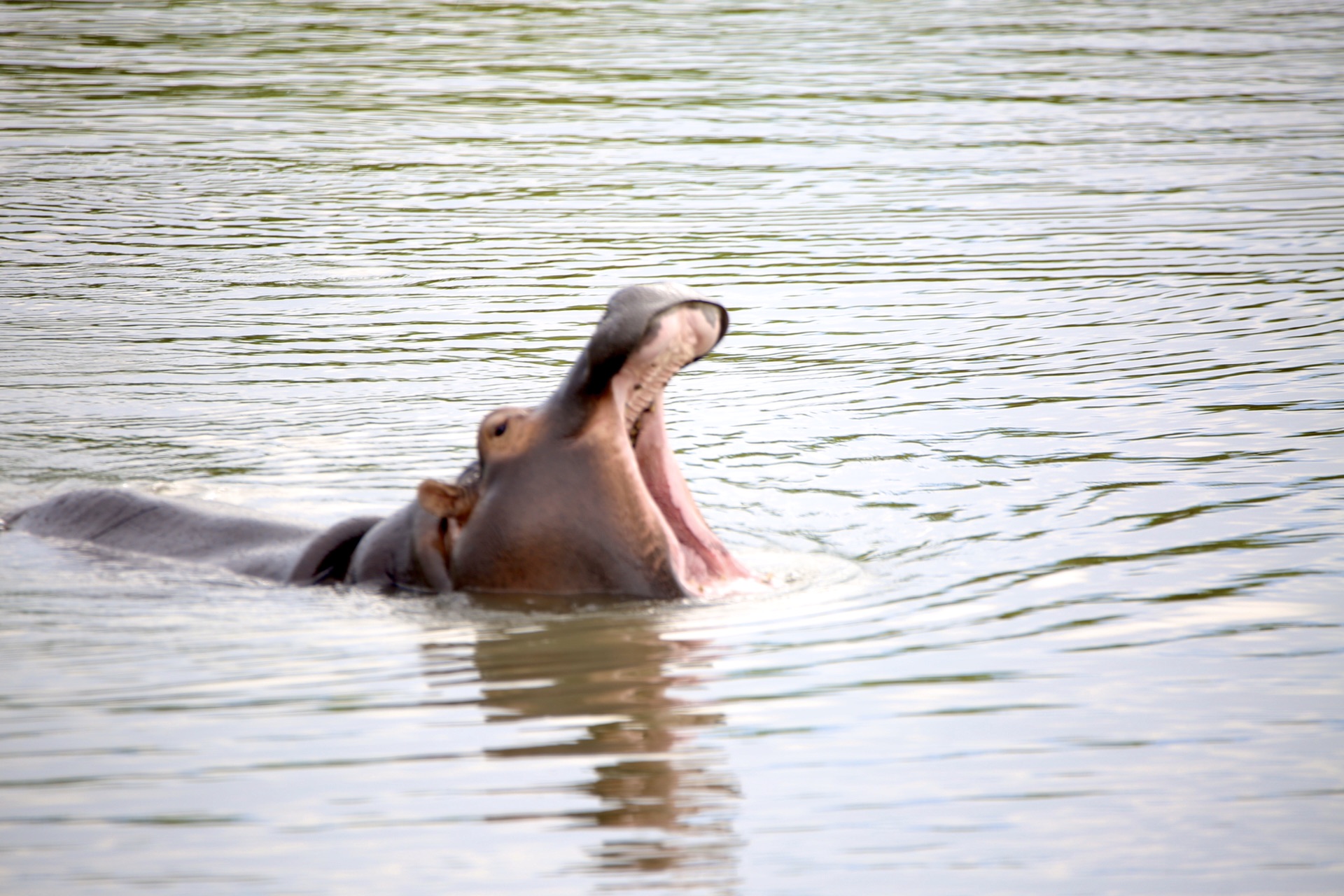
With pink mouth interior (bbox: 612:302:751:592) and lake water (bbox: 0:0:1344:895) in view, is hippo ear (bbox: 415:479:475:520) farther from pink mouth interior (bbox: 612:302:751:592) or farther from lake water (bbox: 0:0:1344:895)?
pink mouth interior (bbox: 612:302:751:592)

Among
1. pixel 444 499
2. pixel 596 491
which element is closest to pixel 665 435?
pixel 596 491

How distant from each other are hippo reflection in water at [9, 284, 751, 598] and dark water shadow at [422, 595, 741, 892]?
0.45 feet

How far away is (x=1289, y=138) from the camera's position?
55.3 feet

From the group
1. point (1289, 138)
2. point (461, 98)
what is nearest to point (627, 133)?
point (461, 98)

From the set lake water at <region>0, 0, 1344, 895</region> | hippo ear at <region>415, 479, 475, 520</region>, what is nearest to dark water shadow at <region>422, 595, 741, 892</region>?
lake water at <region>0, 0, 1344, 895</region>

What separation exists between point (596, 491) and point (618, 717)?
105cm

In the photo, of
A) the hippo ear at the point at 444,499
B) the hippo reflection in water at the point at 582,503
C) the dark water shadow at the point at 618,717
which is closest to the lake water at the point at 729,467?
the dark water shadow at the point at 618,717

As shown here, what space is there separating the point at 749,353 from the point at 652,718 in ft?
18.7

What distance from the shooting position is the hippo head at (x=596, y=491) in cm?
564

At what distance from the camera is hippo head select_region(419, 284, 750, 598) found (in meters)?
5.64

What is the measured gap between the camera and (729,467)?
8.17 meters

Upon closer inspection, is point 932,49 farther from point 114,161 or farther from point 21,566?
point 21,566

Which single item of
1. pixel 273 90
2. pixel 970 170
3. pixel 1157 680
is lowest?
pixel 1157 680

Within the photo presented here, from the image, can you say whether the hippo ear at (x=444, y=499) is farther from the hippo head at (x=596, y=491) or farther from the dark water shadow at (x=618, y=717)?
the dark water shadow at (x=618, y=717)
